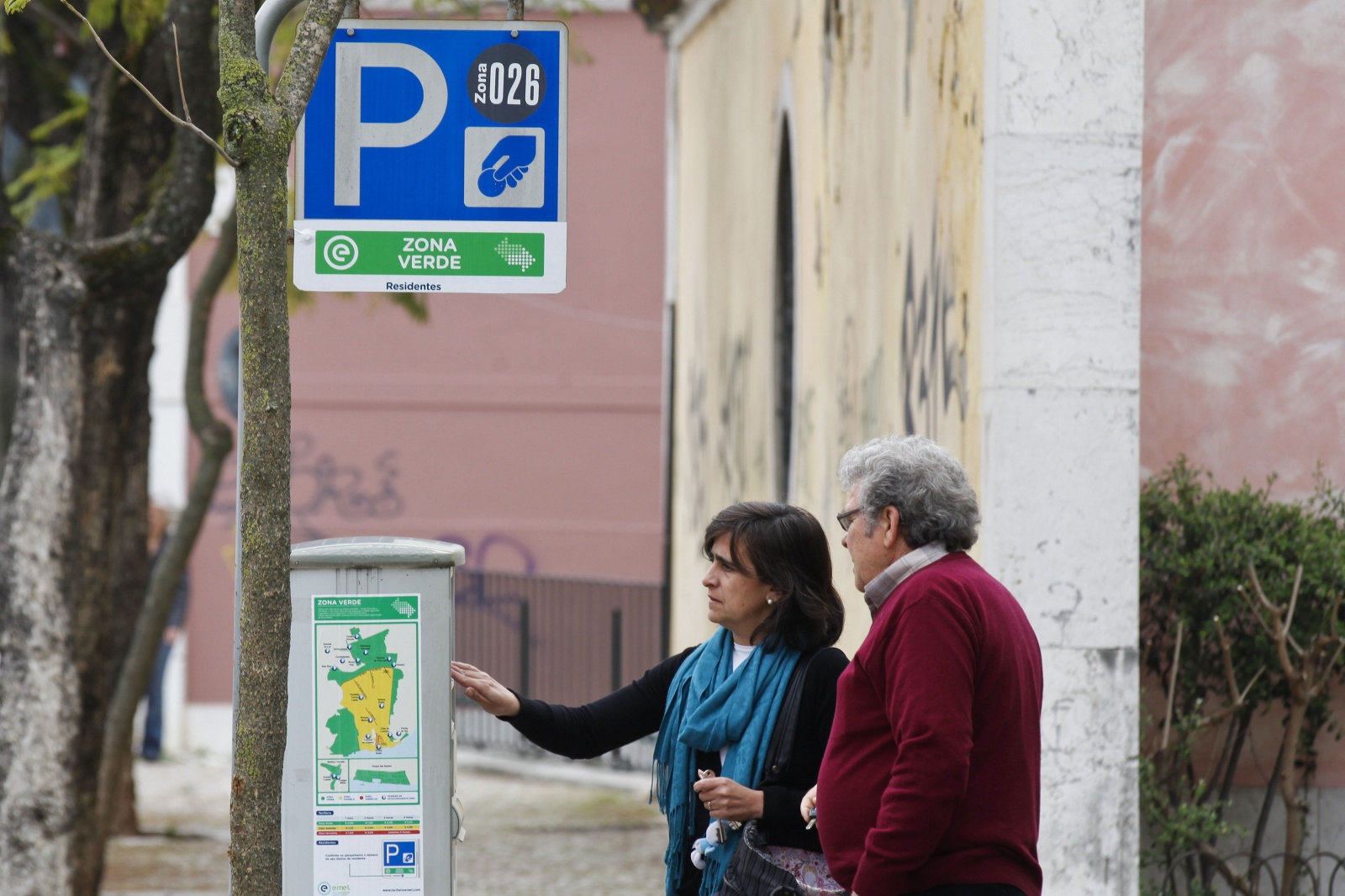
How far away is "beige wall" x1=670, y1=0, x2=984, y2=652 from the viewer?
18.7 ft

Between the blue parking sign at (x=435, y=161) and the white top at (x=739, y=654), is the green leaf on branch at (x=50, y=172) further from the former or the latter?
the white top at (x=739, y=654)

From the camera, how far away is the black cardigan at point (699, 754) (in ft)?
11.8

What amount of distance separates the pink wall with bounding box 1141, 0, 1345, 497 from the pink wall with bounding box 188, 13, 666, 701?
11.1 metres

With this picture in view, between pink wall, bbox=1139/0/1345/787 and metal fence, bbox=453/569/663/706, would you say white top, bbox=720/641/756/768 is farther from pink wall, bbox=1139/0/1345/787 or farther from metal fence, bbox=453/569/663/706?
metal fence, bbox=453/569/663/706

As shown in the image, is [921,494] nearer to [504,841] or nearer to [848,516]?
[848,516]

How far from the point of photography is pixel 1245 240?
5.71m

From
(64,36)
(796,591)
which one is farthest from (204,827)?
(796,591)

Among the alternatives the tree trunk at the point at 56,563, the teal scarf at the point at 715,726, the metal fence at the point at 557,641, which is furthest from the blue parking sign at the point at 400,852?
the metal fence at the point at 557,641

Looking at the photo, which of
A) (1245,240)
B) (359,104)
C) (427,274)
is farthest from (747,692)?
(1245,240)

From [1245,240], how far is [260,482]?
3.56 metres

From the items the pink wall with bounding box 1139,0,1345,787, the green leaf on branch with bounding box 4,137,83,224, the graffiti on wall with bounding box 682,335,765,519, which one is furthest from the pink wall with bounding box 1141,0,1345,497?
the green leaf on branch with bounding box 4,137,83,224

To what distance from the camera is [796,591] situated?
370 cm

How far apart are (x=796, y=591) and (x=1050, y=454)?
5.33ft

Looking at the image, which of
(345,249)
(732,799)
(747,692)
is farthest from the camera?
(345,249)
